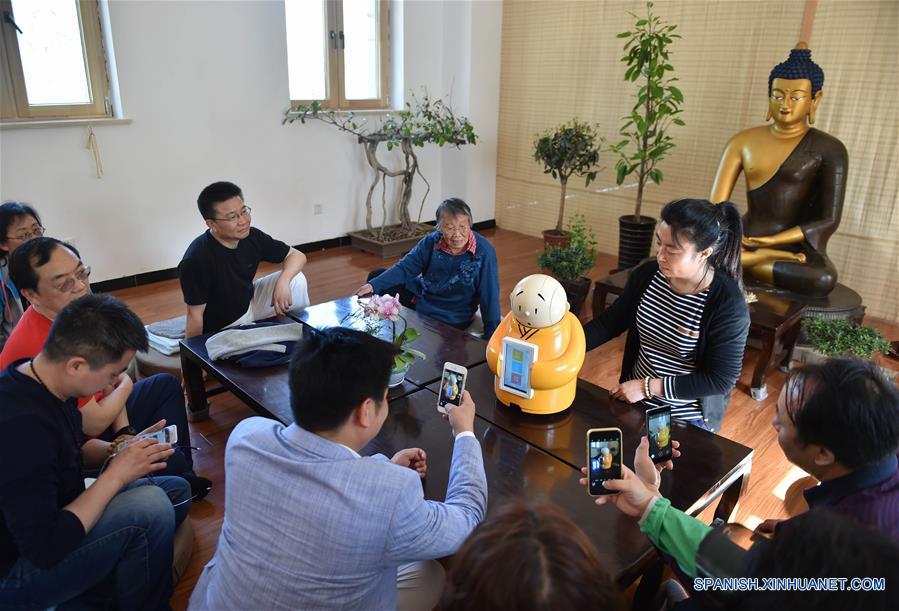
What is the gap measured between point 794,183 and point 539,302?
104 inches

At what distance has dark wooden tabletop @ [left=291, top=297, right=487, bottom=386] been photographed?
202cm

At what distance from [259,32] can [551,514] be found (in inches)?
176

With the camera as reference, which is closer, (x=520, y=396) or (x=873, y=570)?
(x=873, y=570)

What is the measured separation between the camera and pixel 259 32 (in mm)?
4332

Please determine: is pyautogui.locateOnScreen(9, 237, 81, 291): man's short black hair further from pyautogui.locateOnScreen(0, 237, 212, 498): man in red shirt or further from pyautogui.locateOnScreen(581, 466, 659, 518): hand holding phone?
pyautogui.locateOnScreen(581, 466, 659, 518): hand holding phone

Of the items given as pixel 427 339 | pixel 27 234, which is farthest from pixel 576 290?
pixel 27 234

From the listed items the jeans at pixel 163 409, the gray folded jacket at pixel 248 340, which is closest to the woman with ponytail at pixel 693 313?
the gray folded jacket at pixel 248 340

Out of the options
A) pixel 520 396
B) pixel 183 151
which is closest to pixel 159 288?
pixel 183 151

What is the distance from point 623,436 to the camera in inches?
63.9

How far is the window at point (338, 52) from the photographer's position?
4668 mm

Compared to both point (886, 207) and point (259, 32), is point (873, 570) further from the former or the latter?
point (259, 32)

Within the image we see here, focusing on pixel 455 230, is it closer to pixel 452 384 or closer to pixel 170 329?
pixel 452 384

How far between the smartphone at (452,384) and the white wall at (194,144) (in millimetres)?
3242

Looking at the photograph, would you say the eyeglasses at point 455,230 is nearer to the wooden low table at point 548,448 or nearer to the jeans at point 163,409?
the wooden low table at point 548,448
